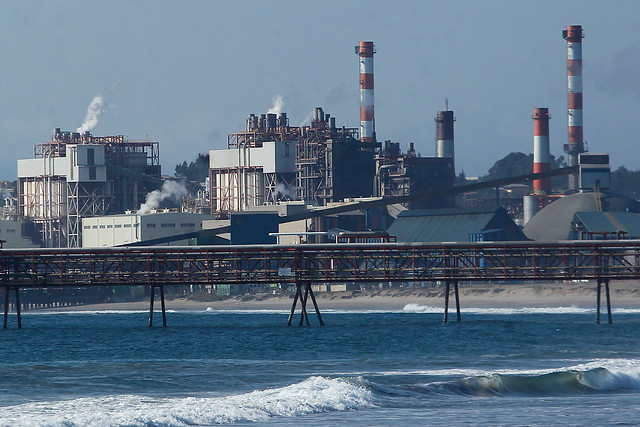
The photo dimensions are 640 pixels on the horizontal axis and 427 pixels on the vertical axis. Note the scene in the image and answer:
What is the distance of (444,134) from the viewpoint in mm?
174875

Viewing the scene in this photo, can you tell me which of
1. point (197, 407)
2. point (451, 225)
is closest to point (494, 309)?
point (451, 225)

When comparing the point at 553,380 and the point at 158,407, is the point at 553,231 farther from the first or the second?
the point at 158,407

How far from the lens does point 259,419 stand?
105 feet

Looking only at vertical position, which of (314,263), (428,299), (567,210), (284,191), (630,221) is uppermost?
(284,191)

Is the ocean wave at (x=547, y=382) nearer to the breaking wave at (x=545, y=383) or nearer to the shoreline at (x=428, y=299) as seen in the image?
the breaking wave at (x=545, y=383)

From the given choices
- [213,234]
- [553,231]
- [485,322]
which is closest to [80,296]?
[213,234]

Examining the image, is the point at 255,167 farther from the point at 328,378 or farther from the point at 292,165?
the point at 328,378

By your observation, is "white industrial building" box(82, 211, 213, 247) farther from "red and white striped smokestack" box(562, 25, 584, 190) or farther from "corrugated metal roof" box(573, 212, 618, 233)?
"red and white striped smokestack" box(562, 25, 584, 190)

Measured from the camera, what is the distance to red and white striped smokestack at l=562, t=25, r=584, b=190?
161500 millimetres

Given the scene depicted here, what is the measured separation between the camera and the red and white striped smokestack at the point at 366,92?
16425cm

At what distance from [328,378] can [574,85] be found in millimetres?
129405

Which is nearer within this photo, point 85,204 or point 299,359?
point 299,359

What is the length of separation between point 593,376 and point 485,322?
103ft

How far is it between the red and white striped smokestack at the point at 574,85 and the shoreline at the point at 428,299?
43527 mm
